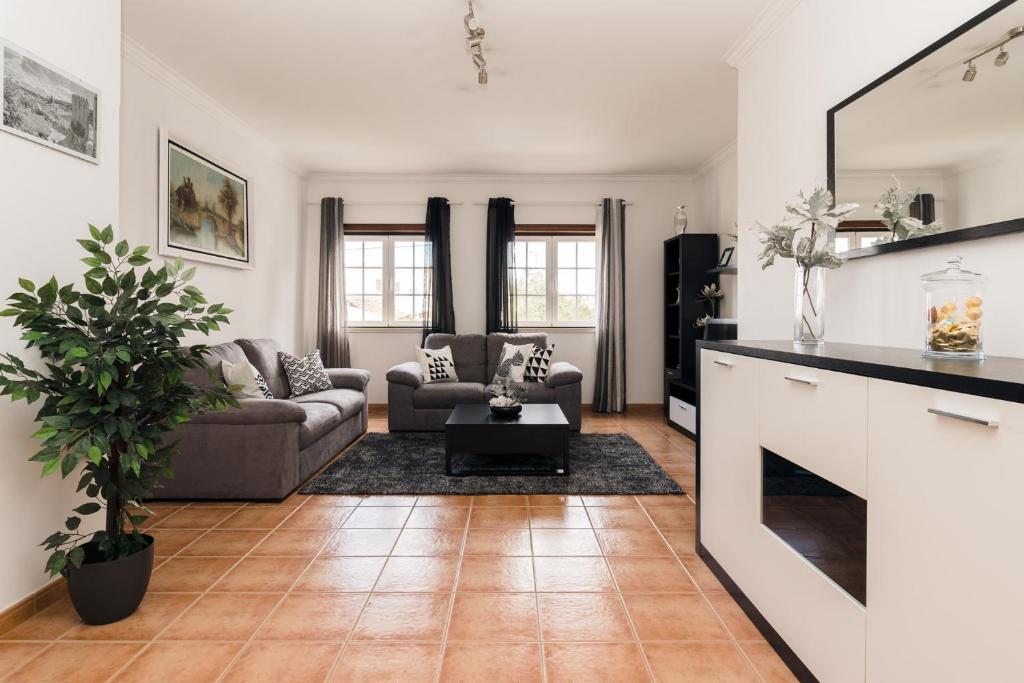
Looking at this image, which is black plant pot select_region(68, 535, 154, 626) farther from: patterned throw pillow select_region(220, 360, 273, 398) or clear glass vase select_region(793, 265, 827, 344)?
clear glass vase select_region(793, 265, 827, 344)

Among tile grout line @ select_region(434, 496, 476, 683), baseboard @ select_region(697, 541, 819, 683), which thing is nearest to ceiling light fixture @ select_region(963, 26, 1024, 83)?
baseboard @ select_region(697, 541, 819, 683)

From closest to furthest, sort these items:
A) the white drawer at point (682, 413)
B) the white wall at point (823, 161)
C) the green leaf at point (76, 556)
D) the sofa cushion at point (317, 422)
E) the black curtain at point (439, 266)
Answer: the white wall at point (823, 161) → the green leaf at point (76, 556) → the sofa cushion at point (317, 422) → the white drawer at point (682, 413) → the black curtain at point (439, 266)

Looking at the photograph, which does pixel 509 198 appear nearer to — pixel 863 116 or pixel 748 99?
pixel 748 99

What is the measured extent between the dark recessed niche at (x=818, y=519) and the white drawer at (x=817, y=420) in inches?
1.7

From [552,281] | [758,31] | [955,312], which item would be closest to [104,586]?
[955,312]

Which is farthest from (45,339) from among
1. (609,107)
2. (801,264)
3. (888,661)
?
(609,107)

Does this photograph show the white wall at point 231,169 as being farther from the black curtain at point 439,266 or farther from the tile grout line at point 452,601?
the tile grout line at point 452,601

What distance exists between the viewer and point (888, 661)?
1.22 m

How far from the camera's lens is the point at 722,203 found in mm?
5441

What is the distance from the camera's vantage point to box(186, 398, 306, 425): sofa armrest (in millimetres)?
3141

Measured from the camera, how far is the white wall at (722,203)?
5184 mm

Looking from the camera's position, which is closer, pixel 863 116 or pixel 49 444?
pixel 49 444

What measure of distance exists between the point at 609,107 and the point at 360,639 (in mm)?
3987

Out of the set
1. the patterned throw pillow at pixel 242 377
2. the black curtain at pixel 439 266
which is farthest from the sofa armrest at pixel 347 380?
the black curtain at pixel 439 266
